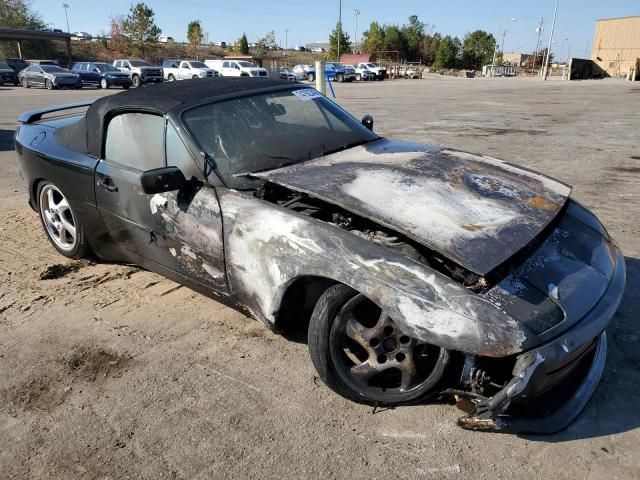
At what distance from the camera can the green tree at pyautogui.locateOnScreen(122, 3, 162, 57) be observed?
57781 millimetres

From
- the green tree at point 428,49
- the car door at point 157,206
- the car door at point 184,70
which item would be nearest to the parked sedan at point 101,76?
the car door at point 184,70

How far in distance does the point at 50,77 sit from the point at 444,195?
30231 millimetres

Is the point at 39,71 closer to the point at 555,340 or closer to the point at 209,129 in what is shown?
the point at 209,129

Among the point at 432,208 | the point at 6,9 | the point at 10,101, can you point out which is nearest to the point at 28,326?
the point at 432,208

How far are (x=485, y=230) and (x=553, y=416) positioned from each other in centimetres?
89

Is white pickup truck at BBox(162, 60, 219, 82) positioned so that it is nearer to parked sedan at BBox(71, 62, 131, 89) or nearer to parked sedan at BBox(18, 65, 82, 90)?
parked sedan at BBox(71, 62, 131, 89)

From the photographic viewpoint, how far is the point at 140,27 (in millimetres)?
58062

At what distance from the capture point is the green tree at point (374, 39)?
265 ft

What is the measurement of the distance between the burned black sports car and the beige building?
66.3m

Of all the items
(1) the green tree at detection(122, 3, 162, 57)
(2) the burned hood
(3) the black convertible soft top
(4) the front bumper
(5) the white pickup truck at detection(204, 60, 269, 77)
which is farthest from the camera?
(1) the green tree at detection(122, 3, 162, 57)

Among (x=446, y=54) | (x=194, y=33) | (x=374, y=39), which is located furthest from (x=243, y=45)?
(x=446, y=54)

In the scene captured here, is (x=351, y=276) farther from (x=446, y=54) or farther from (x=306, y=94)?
(x=446, y=54)

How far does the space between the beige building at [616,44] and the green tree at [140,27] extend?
174ft

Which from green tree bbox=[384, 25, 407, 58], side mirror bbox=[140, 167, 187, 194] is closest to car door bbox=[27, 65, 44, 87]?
side mirror bbox=[140, 167, 187, 194]
